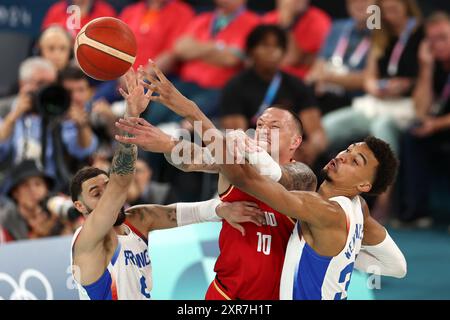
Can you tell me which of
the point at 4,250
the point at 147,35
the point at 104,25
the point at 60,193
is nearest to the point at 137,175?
the point at 60,193

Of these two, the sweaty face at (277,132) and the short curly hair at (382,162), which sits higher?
the sweaty face at (277,132)

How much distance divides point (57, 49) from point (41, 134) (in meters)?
1.39

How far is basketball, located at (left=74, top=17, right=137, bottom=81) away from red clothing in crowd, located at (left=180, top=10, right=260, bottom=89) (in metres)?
5.51

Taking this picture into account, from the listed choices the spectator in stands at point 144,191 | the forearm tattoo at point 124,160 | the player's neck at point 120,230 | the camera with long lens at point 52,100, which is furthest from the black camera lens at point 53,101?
the forearm tattoo at point 124,160

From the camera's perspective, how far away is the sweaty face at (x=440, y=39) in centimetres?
1093

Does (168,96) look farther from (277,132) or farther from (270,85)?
(270,85)

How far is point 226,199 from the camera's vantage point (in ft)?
19.4

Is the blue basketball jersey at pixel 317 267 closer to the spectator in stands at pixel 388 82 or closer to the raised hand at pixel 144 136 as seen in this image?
the raised hand at pixel 144 136

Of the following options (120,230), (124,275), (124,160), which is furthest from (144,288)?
(124,160)

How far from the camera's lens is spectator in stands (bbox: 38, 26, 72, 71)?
34.1ft

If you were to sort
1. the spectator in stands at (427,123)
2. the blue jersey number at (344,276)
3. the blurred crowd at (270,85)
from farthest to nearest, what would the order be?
1. the spectator in stands at (427,123)
2. the blurred crowd at (270,85)
3. the blue jersey number at (344,276)

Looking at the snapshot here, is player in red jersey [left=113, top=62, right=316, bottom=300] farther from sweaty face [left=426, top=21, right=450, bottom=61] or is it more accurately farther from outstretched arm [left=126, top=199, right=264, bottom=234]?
sweaty face [left=426, top=21, right=450, bottom=61]

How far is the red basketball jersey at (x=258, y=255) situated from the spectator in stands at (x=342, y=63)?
5.66m

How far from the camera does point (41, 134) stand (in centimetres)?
946
